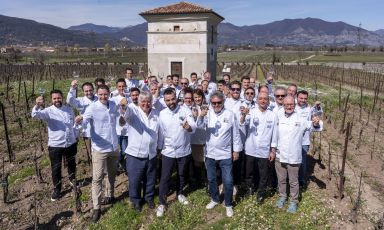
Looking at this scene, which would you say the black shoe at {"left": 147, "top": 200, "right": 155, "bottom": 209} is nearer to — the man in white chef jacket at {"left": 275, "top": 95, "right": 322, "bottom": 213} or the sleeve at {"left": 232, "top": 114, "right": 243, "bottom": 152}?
the sleeve at {"left": 232, "top": 114, "right": 243, "bottom": 152}

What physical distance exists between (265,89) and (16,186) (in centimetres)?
605

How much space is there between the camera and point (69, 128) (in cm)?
665

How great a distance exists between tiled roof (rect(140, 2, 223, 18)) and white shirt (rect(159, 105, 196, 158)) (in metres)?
17.5

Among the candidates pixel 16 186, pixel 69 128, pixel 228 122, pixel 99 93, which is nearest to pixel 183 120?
pixel 228 122

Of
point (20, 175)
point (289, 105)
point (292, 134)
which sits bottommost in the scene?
point (20, 175)

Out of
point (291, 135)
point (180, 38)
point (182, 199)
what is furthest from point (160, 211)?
point (180, 38)

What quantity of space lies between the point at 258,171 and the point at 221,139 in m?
1.32

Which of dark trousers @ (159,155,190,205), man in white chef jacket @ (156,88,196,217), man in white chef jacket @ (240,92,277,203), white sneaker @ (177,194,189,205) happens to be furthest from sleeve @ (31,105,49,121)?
man in white chef jacket @ (240,92,277,203)

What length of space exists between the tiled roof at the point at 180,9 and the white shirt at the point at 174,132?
1749 cm

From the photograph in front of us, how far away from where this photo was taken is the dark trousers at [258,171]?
6.21 m

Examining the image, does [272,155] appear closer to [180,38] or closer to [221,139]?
[221,139]

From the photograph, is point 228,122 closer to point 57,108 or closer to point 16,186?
point 57,108

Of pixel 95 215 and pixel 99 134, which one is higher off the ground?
pixel 99 134

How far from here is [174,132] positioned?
19.3 ft
